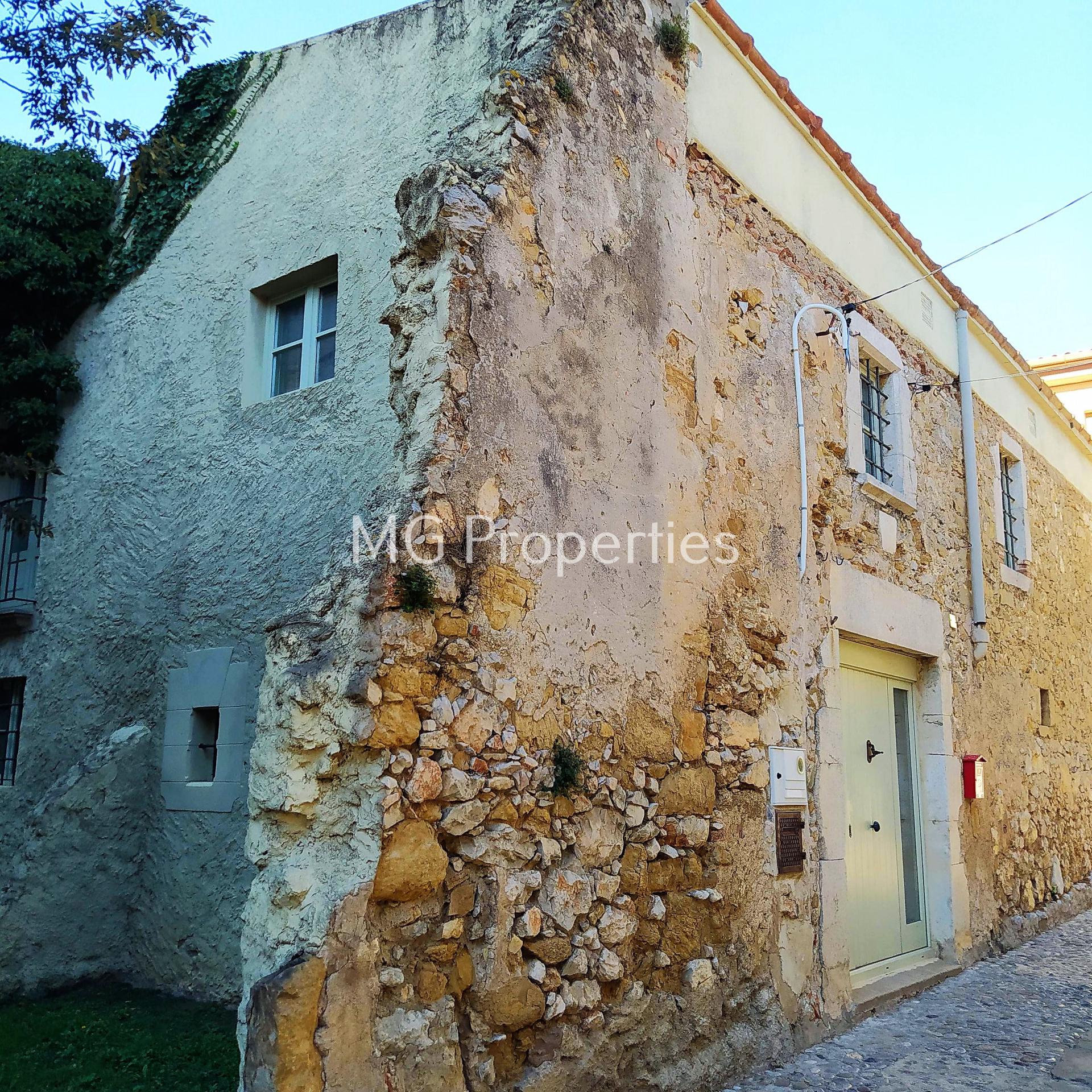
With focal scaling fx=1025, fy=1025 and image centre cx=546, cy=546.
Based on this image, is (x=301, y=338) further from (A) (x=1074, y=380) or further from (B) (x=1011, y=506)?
(A) (x=1074, y=380)

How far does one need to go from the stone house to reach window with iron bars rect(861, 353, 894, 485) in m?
0.05

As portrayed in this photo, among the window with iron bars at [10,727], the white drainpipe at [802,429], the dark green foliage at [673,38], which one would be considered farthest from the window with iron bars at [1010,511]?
the window with iron bars at [10,727]

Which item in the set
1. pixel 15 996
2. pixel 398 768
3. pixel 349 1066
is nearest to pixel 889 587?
pixel 398 768

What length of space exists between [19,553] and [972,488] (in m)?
7.46

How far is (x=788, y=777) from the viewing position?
502 cm

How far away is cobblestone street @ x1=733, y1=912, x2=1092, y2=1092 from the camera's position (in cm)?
445

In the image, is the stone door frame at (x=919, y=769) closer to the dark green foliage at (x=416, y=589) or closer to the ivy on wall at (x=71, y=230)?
the dark green foliage at (x=416, y=589)

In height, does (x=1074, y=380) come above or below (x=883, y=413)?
above

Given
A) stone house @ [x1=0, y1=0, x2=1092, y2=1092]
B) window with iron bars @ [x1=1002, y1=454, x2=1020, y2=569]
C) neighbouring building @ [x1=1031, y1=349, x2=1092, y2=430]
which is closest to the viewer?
stone house @ [x1=0, y1=0, x2=1092, y2=1092]

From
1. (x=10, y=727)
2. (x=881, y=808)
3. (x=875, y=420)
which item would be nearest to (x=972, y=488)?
(x=875, y=420)

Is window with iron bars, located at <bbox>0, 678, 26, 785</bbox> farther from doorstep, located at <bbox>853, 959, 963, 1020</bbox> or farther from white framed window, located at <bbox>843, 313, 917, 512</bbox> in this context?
white framed window, located at <bbox>843, 313, 917, 512</bbox>

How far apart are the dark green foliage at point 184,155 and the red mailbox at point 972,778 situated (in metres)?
6.63

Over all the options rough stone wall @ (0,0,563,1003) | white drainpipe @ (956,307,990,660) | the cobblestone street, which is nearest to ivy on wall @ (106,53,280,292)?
rough stone wall @ (0,0,563,1003)

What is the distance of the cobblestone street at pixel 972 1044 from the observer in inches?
175
